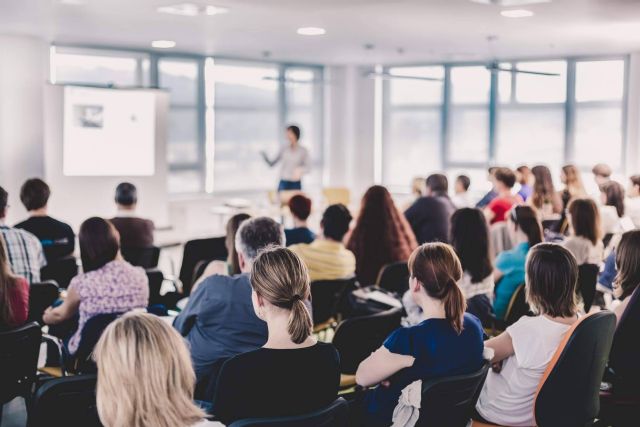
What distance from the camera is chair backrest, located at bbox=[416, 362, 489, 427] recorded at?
2732 mm

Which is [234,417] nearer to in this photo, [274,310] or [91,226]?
[274,310]

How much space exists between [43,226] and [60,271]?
42 cm

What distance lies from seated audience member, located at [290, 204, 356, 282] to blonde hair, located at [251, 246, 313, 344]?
227 cm

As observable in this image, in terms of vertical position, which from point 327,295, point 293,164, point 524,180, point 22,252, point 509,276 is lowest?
point 327,295

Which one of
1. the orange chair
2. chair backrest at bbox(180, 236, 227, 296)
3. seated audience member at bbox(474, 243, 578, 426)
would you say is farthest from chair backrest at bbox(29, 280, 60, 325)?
the orange chair

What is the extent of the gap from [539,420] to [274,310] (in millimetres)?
1256

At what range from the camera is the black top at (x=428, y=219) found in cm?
693

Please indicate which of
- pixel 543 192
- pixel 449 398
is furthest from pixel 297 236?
pixel 543 192

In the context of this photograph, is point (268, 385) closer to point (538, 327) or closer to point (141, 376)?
point (141, 376)

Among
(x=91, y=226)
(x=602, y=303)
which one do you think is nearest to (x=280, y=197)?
(x=602, y=303)

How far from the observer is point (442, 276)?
3.02m

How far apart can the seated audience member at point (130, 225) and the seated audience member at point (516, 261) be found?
2641 millimetres

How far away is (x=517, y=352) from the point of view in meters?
3.23

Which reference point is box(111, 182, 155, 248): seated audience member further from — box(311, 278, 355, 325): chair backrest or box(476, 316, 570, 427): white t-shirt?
box(476, 316, 570, 427): white t-shirt
